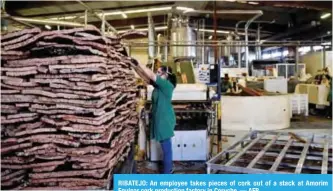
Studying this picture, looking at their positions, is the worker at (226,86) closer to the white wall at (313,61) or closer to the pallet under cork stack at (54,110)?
the white wall at (313,61)

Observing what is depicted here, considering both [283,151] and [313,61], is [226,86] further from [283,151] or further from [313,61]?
[313,61]

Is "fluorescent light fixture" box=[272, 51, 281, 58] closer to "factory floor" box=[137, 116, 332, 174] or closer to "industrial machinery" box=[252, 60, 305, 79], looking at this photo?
"industrial machinery" box=[252, 60, 305, 79]

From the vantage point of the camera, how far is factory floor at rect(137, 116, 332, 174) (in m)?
4.54

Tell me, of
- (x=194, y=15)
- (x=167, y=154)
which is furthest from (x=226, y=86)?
(x=167, y=154)

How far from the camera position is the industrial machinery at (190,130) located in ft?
15.4

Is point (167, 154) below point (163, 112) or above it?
below

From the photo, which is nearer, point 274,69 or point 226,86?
point 226,86

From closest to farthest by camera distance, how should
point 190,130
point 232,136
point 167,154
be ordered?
point 167,154
point 190,130
point 232,136

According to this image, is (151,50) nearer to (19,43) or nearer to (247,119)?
(247,119)

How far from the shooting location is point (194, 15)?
9.66 m

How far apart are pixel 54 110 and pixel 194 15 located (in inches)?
300

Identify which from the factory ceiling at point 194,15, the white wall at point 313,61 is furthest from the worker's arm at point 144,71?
the white wall at point 313,61

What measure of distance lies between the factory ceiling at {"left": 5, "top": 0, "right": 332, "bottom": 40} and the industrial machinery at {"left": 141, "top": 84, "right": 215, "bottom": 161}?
2.94 meters

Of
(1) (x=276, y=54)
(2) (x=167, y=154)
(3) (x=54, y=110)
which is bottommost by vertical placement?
(2) (x=167, y=154)
